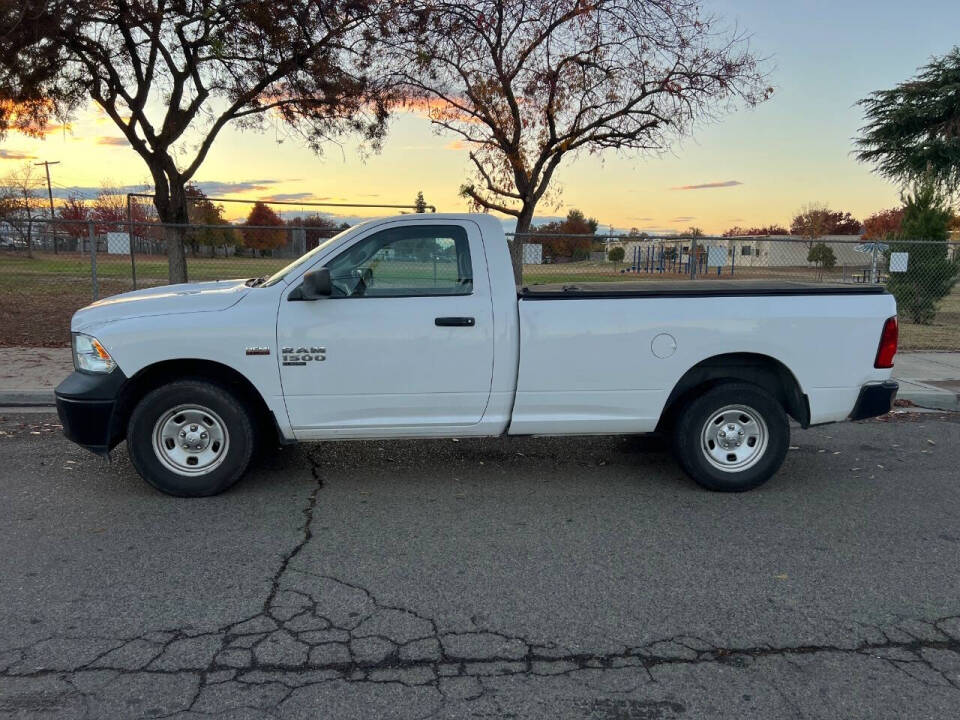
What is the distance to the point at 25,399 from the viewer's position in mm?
7996

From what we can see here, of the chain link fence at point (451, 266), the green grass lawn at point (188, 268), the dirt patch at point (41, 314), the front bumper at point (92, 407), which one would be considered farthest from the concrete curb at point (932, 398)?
the dirt patch at point (41, 314)

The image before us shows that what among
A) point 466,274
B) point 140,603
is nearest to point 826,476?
point 466,274

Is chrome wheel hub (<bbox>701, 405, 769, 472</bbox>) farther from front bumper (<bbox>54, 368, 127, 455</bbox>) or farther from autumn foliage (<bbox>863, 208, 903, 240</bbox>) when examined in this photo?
autumn foliage (<bbox>863, 208, 903, 240</bbox>)

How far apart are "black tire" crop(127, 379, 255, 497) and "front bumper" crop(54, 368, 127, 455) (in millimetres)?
157

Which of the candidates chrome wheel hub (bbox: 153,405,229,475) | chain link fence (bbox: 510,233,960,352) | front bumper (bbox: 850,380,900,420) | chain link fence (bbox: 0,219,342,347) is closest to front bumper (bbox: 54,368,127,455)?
chrome wheel hub (bbox: 153,405,229,475)

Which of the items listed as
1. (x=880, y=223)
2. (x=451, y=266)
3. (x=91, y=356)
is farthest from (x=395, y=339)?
(x=880, y=223)

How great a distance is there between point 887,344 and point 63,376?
863 centimetres

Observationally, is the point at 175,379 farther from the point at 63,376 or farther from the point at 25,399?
the point at 63,376

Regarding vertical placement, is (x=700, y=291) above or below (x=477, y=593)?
above

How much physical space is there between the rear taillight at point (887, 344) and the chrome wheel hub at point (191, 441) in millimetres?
4583

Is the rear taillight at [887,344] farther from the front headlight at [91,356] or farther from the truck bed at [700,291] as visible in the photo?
the front headlight at [91,356]

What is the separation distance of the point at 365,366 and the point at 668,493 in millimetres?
2335

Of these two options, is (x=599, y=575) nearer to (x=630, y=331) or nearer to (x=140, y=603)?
(x=630, y=331)

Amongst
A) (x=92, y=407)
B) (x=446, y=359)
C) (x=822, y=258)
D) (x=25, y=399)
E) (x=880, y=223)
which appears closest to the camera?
(x=92, y=407)
